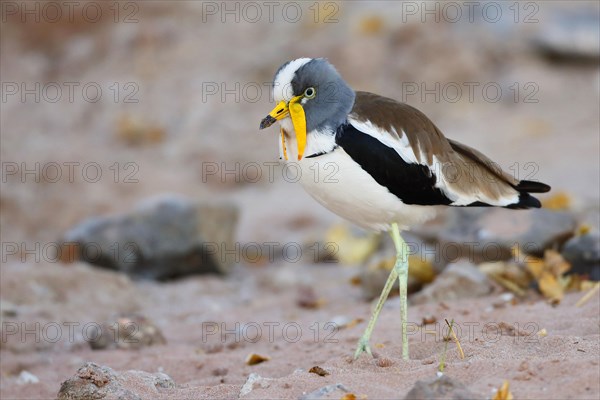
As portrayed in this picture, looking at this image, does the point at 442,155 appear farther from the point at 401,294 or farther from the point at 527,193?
the point at 401,294

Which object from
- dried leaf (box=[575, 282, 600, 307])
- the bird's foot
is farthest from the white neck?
dried leaf (box=[575, 282, 600, 307])

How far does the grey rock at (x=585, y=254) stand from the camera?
19.9 feet

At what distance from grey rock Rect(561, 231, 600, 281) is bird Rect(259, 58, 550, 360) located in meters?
1.57

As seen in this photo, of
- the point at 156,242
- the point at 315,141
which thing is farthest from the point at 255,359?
the point at 156,242

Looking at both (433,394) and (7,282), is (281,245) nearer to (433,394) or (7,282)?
(7,282)

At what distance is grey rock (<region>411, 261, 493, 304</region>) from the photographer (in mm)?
6293

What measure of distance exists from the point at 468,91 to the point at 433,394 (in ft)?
33.5

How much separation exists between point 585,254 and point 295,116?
104 inches

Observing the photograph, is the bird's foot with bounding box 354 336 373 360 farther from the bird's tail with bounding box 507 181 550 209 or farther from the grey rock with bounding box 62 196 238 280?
the grey rock with bounding box 62 196 238 280

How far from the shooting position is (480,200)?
5.02m

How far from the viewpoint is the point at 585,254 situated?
614 centimetres

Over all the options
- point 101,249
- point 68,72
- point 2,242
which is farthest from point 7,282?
point 68,72

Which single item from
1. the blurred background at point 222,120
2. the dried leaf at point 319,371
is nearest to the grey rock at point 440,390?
the dried leaf at point 319,371

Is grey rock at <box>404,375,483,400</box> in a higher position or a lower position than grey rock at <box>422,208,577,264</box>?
lower
